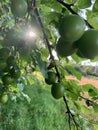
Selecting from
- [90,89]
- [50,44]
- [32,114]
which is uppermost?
[50,44]

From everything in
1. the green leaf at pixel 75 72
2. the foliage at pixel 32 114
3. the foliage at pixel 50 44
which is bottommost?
Result: the foliage at pixel 32 114

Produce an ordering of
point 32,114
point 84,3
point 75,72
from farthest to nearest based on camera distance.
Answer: point 32,114, point 75,72, point 84,3

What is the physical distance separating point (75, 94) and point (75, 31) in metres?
0.48

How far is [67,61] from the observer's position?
3.90ft

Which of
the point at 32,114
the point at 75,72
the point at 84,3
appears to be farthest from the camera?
the point at 32,114

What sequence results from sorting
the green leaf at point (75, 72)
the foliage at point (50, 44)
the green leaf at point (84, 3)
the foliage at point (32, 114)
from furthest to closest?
the foliage at point (32, 114), the green leaf at point (75, 72), the green leaf at point (84, 3), the foliage at point (50, 44)

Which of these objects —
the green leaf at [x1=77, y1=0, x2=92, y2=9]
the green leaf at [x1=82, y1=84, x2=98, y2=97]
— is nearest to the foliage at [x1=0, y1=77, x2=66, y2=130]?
the green leaf at [x1=82, y1=84, x2=98, y2=97]

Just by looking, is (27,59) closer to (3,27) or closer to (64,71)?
(64,71)

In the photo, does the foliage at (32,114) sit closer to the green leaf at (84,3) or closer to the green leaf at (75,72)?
the green leaf at (75,72)

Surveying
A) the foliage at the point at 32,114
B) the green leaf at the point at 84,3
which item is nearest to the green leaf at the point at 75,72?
the green leaf at the point at 84,3

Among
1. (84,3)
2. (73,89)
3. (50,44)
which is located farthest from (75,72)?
(84,3)

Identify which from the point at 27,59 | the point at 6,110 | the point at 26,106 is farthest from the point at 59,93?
the point at 26,106

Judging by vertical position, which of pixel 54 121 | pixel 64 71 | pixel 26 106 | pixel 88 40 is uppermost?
pixel 88 40

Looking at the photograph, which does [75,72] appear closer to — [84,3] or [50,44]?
[50,44]
